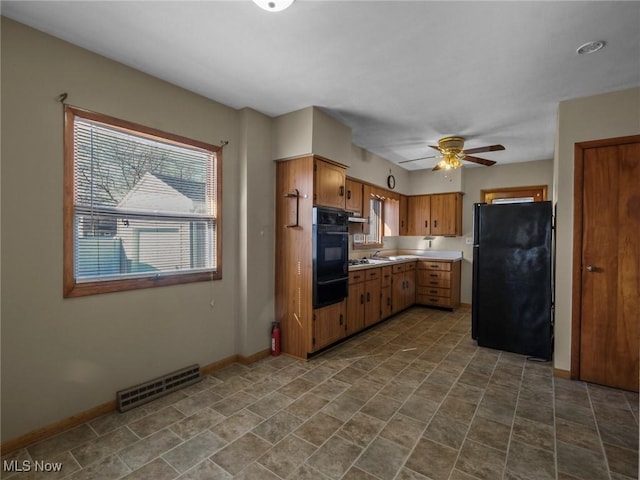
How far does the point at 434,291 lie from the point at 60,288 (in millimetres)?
5362

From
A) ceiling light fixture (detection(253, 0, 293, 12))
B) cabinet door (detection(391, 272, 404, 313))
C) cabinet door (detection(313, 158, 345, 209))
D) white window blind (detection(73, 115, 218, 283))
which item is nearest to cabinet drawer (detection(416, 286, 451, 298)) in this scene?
cabinet door (detection(391, 272, 404, 313))

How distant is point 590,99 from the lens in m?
2.95

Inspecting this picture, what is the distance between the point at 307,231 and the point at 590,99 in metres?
3.02

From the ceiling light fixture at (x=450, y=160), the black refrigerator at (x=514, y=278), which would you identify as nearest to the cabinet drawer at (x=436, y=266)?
the black refrigerator at (x=514, y=278)

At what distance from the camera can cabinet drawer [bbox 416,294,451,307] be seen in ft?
18.4

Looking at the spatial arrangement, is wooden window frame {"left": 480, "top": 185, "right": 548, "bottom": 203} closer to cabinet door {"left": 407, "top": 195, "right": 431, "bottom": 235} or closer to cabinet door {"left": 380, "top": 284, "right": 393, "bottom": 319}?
cabinet door {"left": 407, "top": 195, "right": 431, "bottom": 235}

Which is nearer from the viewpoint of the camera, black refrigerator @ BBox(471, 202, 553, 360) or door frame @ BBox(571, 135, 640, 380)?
door frame @ BBox(571, 135, 640, 380)

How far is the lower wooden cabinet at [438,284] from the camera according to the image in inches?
221

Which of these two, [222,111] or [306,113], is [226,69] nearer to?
[222,111]

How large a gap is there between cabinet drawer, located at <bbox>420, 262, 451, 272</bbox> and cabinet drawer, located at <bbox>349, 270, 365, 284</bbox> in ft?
6.95

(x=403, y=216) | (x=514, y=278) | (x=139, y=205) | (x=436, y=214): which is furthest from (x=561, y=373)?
(x=139, y=205)

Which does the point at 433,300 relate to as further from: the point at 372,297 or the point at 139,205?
the point at 139,205

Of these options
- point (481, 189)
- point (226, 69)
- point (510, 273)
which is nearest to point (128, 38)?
point (226, 69)
